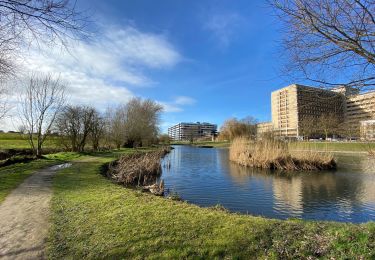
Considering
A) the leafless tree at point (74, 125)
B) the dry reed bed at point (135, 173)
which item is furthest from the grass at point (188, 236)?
the leafless tree at point (74, 125)

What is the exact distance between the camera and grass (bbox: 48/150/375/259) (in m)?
3.71

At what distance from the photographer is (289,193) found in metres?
11.1

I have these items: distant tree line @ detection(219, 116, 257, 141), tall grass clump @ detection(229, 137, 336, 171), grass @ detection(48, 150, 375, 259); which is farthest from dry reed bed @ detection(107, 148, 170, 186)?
distant tree line @ detection(219, 116, 257, 141)

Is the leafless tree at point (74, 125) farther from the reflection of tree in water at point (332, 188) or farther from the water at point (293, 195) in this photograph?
the reflection of tree in water at point (332, 188)

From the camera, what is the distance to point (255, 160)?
20.1 meters

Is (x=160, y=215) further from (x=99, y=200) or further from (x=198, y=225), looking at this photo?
(x=99, y=200)

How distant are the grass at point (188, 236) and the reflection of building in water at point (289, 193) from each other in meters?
4.29

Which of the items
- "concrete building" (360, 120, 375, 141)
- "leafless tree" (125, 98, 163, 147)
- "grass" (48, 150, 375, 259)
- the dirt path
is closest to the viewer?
"grass" (48, 150, 375, 259)

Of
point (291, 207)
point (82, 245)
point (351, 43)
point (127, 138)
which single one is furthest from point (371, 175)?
point (127, 138)

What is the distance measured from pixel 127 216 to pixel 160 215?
692 mm

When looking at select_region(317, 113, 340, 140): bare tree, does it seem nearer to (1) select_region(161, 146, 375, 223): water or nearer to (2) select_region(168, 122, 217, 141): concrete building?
(1) select_region(161, 146, 375, 223): water

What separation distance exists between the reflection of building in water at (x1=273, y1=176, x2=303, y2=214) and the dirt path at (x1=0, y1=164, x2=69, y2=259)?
7166 mm

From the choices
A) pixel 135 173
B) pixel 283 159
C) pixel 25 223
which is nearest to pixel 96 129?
pixel 135 173

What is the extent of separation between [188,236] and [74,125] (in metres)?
26.1
